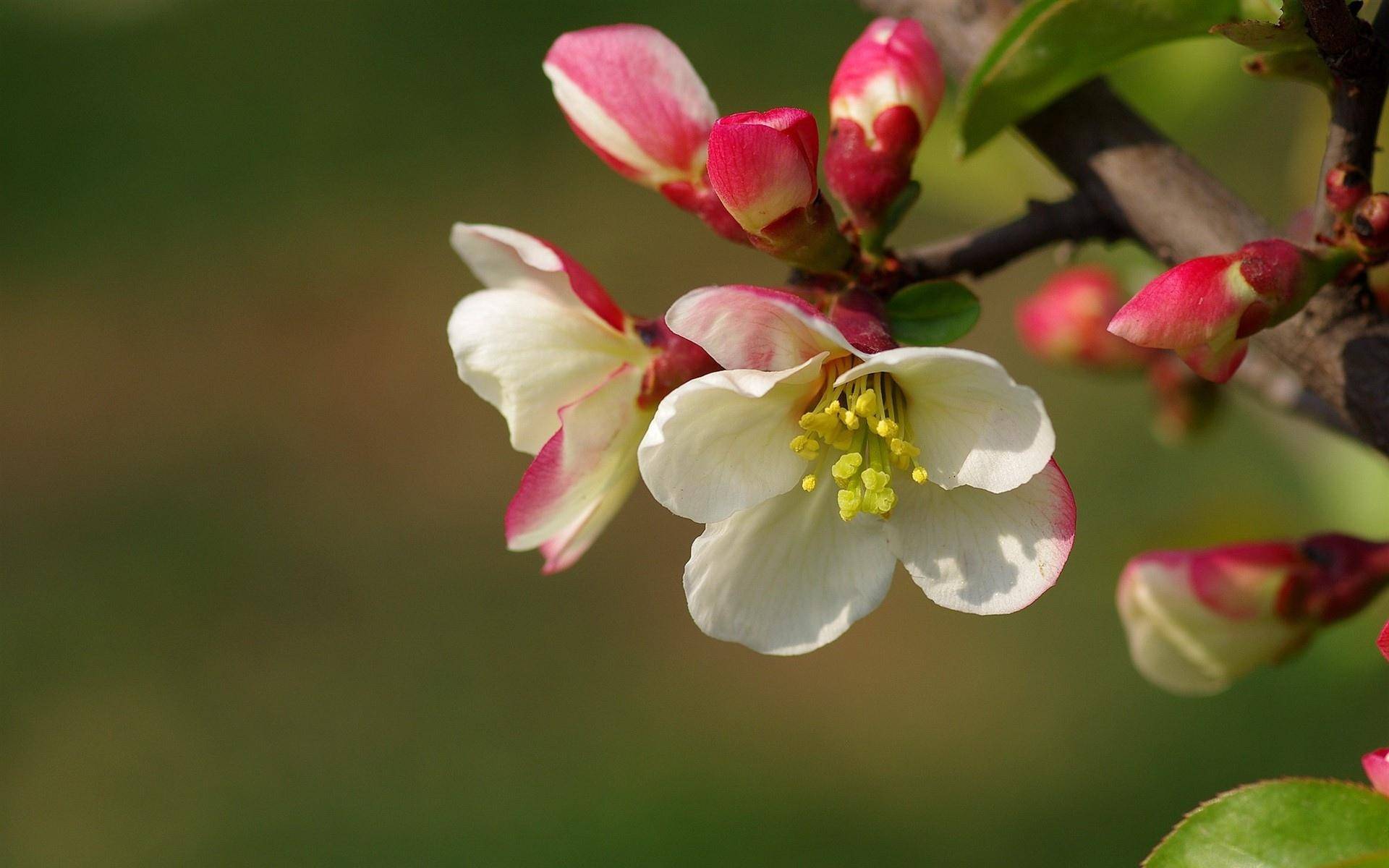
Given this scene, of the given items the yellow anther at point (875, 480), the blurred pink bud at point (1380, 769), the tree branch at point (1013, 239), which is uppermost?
the tree branch at point (1013, 239)

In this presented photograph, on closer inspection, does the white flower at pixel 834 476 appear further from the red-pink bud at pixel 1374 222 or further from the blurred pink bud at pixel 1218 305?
the red-pink bud at pixel 1374 222

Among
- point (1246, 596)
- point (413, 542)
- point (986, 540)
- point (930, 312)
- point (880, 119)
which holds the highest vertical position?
point (880, 119)

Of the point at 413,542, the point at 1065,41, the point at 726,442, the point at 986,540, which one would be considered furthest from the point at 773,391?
the point at 413,542

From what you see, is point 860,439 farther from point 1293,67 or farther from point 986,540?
point 1293,67

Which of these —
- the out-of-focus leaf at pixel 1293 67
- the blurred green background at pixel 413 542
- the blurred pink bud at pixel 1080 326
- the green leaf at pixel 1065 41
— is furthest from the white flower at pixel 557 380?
the blurred green background at pixel 413 542

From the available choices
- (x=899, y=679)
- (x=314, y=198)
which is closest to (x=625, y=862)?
(x=899, y=679)

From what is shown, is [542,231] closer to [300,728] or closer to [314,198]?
[314,198]
